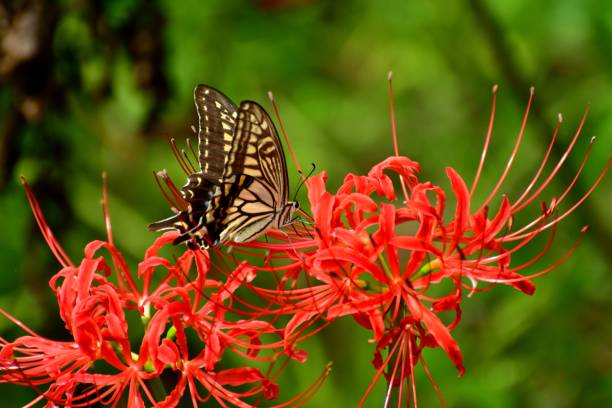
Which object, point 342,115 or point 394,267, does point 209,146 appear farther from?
point 342,115

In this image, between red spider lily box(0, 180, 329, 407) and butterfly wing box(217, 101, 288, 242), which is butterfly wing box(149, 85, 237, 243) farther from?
red spider lily box(0, 180, 329, 407)

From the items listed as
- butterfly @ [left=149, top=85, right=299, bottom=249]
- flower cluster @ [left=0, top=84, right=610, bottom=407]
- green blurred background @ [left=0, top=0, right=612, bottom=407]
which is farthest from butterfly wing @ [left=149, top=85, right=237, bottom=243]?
green blurred background @ [left=0, top=0, right=612, bottom=407]

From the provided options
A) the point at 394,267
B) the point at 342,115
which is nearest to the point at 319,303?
the point at 394,267

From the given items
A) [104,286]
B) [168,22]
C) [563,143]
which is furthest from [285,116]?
[104,286]

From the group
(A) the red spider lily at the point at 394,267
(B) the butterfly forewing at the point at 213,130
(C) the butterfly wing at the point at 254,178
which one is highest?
(B) the butterfly forewing at the point at 213,130

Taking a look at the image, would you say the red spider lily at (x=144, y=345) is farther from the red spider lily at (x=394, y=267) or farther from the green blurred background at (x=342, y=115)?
the green blurred background at (x=342, y=115)

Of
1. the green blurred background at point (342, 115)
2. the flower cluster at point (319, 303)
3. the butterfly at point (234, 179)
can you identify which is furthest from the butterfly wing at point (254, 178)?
the green blurred background at point (342, 115)
